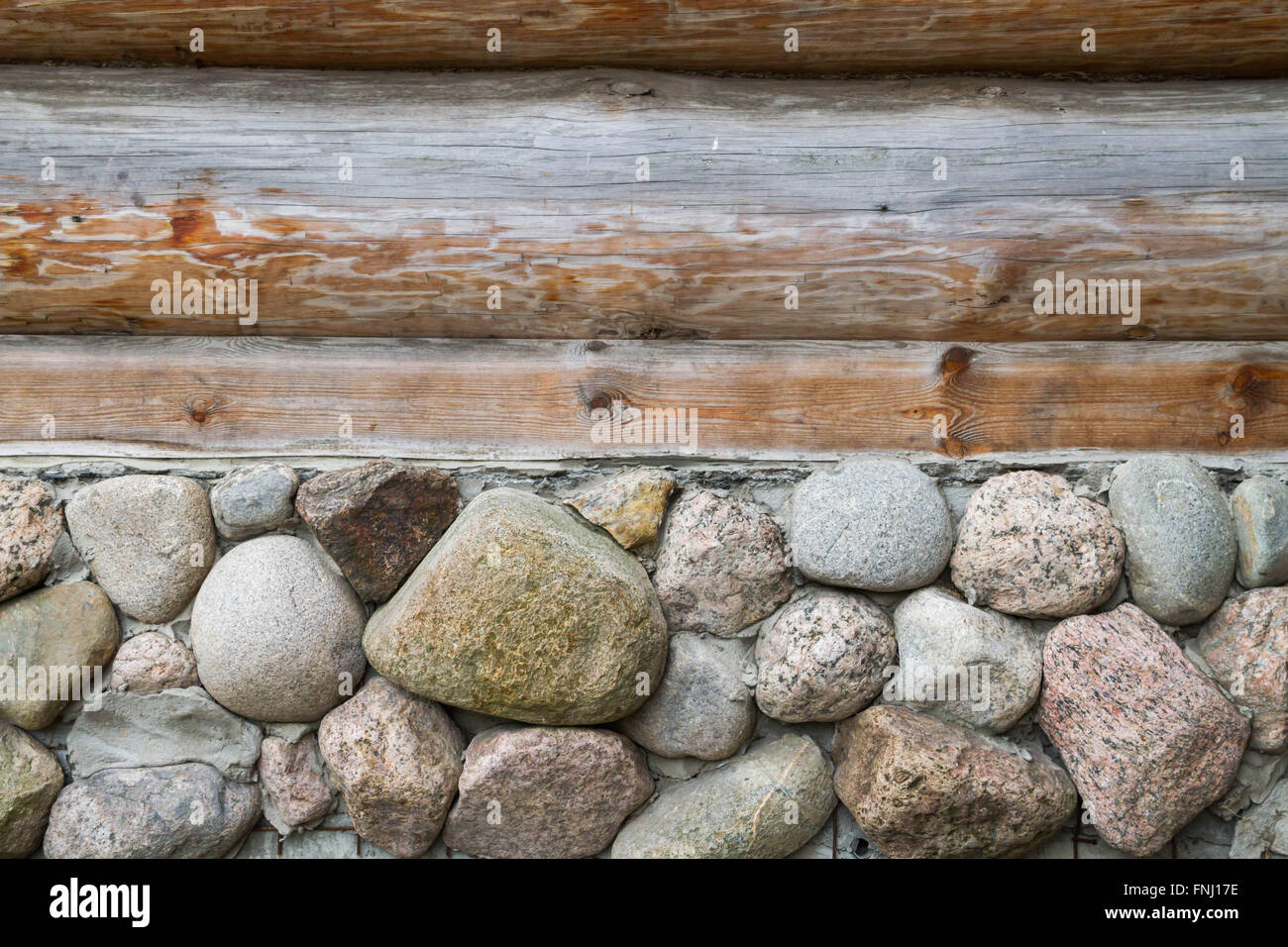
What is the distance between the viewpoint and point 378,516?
237 centimetres

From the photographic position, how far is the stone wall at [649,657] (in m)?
2.27

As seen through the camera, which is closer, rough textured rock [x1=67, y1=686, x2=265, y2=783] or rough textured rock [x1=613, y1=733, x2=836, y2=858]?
rough textured rock [x1=613, y1=733, x2=836, y2=858]

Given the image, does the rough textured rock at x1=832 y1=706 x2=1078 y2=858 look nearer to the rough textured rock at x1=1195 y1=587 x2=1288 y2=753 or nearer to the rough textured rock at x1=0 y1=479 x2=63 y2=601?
the rough textured rock at x1=1195 y1=587 x2=1288 y2=753

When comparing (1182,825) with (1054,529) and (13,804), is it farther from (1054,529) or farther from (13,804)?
(13,804)

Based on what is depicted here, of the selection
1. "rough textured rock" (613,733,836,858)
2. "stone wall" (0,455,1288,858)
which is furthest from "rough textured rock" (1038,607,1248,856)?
"rough textured rock" (613,733,836,858)

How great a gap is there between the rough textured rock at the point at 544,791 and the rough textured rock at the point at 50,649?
3.48ft

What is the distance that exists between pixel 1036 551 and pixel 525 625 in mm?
1363

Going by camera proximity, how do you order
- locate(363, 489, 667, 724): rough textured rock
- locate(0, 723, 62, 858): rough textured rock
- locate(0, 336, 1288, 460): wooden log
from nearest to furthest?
1. locate(363, 489, 667, 724): rough textured rock
2. locate(0, 723, 62, 858): rough textured rock
3. locate(0, 336, 1288, 460): wooden log

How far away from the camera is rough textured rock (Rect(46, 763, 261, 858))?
7.70 ft

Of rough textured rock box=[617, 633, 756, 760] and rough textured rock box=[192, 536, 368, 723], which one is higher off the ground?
rough textured rock box=[192, 536, 368, 723]

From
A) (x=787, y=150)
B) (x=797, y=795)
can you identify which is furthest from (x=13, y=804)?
(x=787, y=150)

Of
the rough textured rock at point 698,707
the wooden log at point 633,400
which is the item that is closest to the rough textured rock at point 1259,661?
the wooden log at point 633,400

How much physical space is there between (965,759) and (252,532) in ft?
6.57

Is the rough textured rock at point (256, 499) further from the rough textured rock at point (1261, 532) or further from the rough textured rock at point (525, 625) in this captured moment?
the rough textured rock at point (1261, 532)
